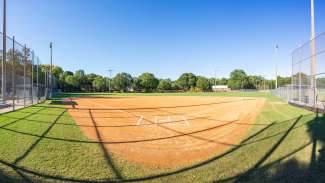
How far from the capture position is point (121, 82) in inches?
4471

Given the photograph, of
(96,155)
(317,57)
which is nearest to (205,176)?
(96,155)

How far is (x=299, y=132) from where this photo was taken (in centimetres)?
650

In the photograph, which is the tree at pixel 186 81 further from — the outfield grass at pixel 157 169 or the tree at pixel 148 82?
the outfield grass at pixel 157 169

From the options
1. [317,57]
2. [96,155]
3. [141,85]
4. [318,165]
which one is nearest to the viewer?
[318,165]

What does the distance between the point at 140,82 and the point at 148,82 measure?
4.54 metres

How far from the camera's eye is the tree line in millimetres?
105544

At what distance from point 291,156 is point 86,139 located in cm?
540

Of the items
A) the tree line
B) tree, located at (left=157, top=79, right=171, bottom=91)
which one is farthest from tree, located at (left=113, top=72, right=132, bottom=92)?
tree, located at (left=157, top=79, right=171, bottom=91)

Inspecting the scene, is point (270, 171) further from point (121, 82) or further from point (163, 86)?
point (163, 86)

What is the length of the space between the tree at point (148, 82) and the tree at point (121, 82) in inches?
276

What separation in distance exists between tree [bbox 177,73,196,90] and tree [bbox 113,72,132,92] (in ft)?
104

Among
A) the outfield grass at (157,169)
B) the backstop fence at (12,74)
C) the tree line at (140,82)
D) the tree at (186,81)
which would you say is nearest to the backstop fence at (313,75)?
the outfield grass at (157,169)

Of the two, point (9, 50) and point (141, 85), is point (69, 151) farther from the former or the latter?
point (141, 85)

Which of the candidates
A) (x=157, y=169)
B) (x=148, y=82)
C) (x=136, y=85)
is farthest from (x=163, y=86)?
(x=157, y=169)
